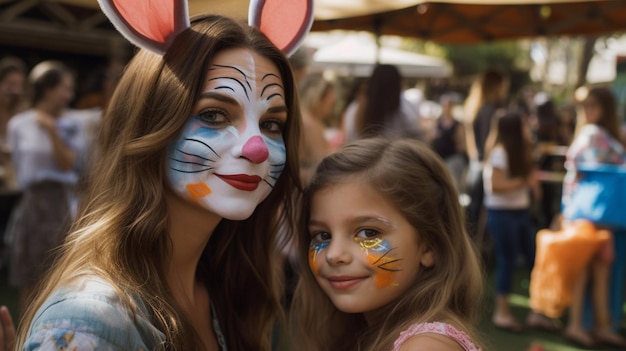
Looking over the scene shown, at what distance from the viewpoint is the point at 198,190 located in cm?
138

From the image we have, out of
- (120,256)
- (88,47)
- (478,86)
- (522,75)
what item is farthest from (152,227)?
(522,75)

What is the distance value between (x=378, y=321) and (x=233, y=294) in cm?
41

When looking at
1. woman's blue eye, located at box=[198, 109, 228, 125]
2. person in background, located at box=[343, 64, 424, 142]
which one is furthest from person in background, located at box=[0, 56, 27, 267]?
woman's blue eye, located at box=[198, 109, 228, 125]

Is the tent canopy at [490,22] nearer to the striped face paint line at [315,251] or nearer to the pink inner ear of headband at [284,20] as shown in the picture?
the pink inner ear of headband at [284,20]

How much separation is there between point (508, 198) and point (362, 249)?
374 cm

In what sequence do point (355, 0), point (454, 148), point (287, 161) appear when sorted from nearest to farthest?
point (287, 161) → point (355, 0) → point (454, 148)

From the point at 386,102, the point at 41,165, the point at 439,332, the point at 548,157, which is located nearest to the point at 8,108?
the point at 41,165

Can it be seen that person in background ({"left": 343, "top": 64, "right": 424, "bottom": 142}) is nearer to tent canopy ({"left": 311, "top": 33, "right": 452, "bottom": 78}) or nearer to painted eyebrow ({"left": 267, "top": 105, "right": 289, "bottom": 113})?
painted eyebrow ({"left": 267, "top": 105, "right": 289, "bottom": 113})

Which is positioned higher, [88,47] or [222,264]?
[88,47]

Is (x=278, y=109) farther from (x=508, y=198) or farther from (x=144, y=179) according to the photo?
(x=508, y=198)

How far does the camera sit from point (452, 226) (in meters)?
1.70

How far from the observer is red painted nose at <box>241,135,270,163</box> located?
1.37 meters

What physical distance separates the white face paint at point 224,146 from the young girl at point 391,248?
0.88 feet

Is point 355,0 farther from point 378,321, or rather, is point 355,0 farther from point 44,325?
point 44,325
